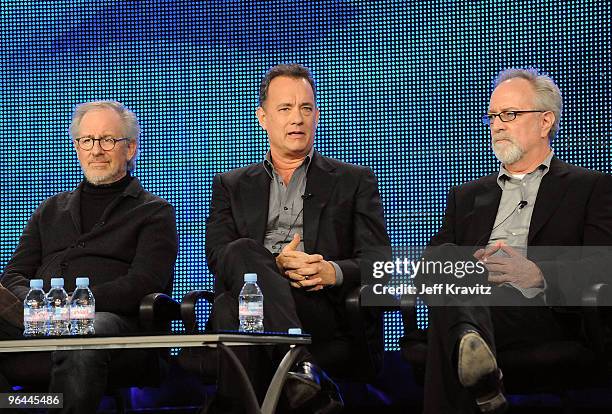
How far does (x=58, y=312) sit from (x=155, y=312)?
0.36m

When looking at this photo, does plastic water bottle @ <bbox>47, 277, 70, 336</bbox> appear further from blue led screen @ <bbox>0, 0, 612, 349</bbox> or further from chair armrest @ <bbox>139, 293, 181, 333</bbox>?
blue led screen @ <bbox>0, 0, 612, 349</bbox>

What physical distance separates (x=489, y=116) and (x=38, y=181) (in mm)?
2441

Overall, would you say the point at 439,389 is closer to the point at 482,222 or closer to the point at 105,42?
the point at 482,222

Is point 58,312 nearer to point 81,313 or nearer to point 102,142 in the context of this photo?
point 81,313

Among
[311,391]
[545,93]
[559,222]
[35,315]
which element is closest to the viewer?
[311,391]

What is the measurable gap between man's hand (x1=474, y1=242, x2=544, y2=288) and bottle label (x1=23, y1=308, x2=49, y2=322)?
1.65m

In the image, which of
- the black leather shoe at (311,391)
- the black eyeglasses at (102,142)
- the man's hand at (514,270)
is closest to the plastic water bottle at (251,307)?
the black leather shoe at (311,391)

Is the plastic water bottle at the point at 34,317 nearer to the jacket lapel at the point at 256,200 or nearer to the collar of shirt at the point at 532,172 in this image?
the jacket lapel at the point at 256,200

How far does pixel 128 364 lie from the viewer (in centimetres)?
374

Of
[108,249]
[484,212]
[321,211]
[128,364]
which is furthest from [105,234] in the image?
[484,212]

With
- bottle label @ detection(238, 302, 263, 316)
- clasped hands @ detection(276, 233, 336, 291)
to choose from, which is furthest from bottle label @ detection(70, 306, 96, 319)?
clasped hands @ detection(276, 233, 336, 291)

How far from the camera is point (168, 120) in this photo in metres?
5.13

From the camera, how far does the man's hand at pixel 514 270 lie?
11.6 feet

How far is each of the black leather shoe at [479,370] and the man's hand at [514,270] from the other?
0.54 meters
